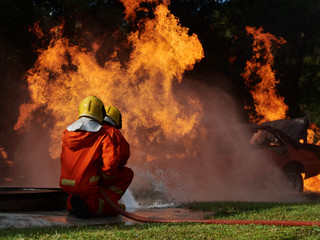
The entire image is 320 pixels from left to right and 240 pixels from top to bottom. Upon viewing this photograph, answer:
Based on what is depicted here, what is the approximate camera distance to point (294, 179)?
12.9 metres

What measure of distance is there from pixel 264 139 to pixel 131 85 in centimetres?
396

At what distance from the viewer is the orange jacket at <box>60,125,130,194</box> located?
22.5ft

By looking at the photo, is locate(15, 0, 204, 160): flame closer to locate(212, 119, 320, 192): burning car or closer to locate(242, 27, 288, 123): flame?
locate(212, 119, 320, 192): burning car

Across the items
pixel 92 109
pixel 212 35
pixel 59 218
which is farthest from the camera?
pixel 212 35

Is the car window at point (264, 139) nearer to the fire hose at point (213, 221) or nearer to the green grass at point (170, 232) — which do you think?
the green grass at point (170, 232)

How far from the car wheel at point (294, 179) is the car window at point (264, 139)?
2.47ft

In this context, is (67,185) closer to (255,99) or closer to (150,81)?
(150,81)

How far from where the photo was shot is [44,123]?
1554cm

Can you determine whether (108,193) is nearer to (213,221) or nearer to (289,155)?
(213,221)

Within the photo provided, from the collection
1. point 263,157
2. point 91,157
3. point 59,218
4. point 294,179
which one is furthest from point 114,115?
point 294,179

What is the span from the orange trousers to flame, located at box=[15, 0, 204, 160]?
5.13m

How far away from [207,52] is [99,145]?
12.7 m

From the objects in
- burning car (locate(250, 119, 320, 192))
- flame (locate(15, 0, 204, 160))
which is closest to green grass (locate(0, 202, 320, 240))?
burning car (locate(250, 119, 320, 192))

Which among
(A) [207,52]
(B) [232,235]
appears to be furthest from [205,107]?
(B) [232,235]
